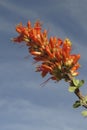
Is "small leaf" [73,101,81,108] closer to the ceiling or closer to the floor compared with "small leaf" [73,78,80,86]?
closer to the floor

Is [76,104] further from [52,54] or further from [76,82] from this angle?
[52,54]

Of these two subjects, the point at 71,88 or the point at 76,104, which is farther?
the point at 76,104

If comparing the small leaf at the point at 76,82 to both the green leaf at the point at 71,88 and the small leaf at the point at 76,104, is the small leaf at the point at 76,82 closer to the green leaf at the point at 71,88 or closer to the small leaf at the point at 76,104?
the green leaf at the point at 71,88

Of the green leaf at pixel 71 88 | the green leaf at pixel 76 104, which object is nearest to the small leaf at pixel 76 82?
the green leaf at pixel 71 88

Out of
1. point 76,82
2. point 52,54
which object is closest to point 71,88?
point 76,82

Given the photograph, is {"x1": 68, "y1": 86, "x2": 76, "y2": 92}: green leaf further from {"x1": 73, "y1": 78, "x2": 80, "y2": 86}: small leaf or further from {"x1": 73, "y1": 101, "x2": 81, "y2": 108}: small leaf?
{"x1": 73, "y1": 101, "x2": 81, "y2": 108}: small leaf

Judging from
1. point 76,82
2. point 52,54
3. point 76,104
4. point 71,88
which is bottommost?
point 76,104

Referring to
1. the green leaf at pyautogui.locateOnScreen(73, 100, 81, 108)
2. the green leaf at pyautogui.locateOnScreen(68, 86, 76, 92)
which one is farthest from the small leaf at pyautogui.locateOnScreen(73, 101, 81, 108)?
the green leaf at pyautogui.locateOnScreen(68, 86, 76, 92)

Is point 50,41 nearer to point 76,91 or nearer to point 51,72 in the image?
point 51,72

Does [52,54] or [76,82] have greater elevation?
[52,54]
